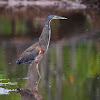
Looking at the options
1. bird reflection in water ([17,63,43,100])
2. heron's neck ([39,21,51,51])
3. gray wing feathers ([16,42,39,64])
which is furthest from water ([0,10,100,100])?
heron's neck ([39,21,51,51])

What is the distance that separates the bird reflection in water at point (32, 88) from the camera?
7846 mm

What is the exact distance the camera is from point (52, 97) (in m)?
7.73

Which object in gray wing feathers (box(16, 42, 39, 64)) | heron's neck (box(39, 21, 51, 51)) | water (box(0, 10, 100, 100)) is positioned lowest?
water (box(0, 10, 100, 100))

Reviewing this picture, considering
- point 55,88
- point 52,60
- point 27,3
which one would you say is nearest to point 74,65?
point 52,60

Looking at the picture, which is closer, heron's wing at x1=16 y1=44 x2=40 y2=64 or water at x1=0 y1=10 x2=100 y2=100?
water at x1=0 y1=10 x2=100 y2=100

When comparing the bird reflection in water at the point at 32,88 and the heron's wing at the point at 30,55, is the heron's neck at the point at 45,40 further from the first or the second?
the bird reflection in water at the point at 32,88

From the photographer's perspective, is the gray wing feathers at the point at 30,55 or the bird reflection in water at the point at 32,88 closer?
the bird reflection in water at the point at 32,88

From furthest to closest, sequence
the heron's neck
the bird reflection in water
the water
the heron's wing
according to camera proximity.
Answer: the heron's neck < the heron's wing < the water < the bird reflection in water

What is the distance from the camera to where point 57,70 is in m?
10.3

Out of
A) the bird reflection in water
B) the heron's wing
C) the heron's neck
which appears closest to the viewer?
the bird reflection in water

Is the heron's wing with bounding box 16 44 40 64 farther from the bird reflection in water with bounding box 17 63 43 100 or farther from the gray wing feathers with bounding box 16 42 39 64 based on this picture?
the bird reflection in water with bounding box 17 63 43 100

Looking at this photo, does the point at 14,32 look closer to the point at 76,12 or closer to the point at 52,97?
the point at 76,12

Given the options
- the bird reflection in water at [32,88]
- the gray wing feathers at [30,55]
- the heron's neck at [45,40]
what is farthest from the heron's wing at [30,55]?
the bird reflection in water at [32,88]

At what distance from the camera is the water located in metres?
8.07
